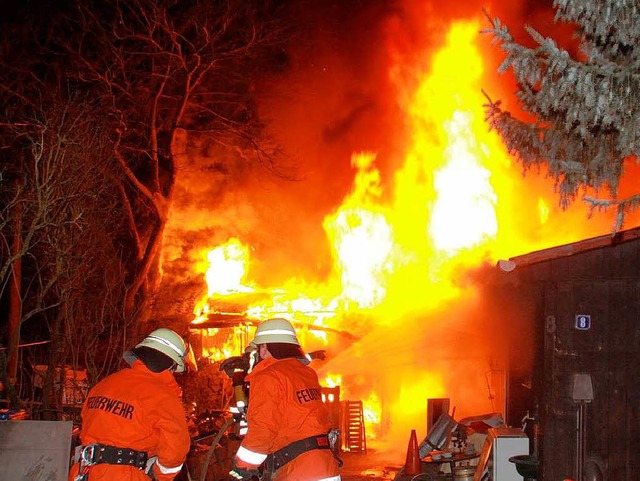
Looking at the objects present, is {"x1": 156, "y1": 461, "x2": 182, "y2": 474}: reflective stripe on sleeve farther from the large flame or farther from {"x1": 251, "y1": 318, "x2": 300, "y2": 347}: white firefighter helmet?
the large flame

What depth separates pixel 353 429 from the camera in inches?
573

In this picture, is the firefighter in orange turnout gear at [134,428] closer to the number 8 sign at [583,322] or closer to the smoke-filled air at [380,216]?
the number 8 sign at [583,322]

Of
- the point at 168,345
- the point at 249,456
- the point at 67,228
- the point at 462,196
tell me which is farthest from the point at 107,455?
the point at 462,196

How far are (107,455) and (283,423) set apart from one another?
1.16 meters

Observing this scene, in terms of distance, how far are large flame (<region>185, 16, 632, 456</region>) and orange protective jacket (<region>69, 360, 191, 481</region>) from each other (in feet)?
34.9

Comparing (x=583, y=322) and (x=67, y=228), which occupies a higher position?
(x=67, y=228)

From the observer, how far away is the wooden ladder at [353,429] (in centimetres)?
1438

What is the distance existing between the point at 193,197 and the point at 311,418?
1549 centimetres

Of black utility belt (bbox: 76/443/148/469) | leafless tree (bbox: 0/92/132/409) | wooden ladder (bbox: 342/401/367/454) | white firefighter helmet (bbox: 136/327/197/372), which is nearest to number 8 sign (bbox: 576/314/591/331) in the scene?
white firefighter helmet (bbox: 136/327/197/372)

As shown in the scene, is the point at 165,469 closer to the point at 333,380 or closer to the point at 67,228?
the point at 67,228

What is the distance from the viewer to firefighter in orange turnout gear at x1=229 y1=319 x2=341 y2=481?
4465 mm

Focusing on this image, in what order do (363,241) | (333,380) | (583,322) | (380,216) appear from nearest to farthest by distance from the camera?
(583,322) → (333,380) → (363,241) → (380,216)

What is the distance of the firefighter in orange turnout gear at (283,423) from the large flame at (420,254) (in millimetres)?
10031

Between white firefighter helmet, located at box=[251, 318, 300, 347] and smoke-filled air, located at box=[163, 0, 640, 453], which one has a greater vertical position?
smoke-filled air, located at box=[163, 0, 640, 453]
